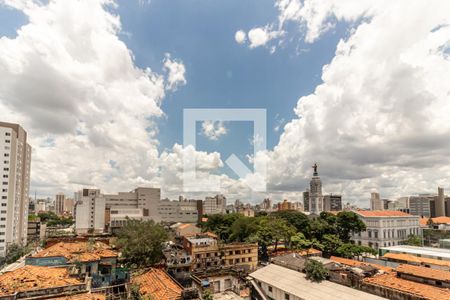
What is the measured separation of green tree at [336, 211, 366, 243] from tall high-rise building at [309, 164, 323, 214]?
3388cm

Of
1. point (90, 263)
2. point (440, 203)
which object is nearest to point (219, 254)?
point (90, 263)

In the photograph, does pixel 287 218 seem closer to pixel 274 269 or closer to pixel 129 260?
pixel 274 269

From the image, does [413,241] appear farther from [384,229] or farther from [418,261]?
[418,261]

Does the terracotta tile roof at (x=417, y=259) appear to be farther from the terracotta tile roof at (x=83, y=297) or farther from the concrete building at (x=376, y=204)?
the concrete building at (x=376, y=204)

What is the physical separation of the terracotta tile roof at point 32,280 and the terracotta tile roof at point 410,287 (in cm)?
1957

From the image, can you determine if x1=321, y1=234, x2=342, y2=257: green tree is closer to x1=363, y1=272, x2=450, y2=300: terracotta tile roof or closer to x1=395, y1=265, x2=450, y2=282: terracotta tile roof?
x1=395, y1=265, x2=450, y2=282: terracotta tile roof

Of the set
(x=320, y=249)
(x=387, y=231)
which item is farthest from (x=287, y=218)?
(x=387, y=231)

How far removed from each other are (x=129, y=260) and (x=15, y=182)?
50.8 m

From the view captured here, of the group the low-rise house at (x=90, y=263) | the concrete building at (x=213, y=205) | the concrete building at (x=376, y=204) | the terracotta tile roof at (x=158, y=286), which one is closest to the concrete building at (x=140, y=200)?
the concrete building at (x=213, y=205)

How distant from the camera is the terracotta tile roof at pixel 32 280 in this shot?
13.5 meters

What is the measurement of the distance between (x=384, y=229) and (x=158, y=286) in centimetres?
5641

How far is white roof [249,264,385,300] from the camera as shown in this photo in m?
18.5

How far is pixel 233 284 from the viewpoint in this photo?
1232 inches

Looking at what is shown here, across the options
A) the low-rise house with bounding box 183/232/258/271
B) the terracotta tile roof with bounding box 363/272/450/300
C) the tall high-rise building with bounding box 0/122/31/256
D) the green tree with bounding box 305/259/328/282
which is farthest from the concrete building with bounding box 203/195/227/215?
the terracotta tile roof with bounding box 363/272/450/300
